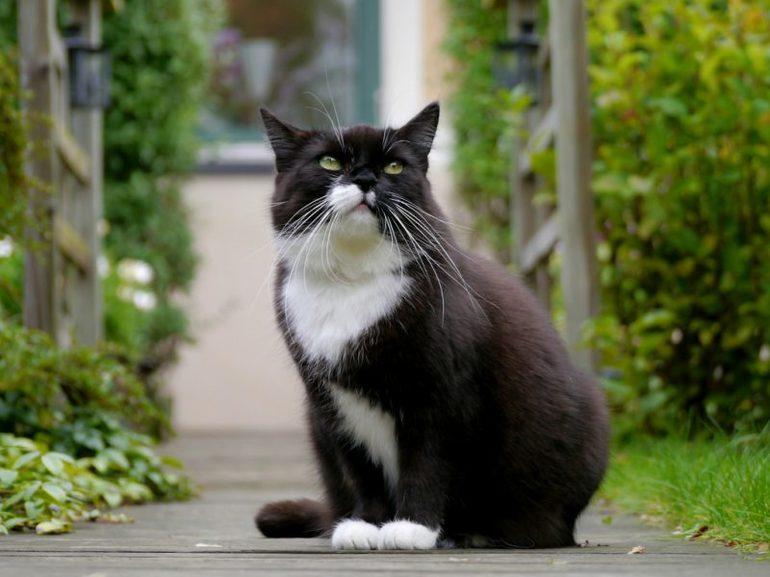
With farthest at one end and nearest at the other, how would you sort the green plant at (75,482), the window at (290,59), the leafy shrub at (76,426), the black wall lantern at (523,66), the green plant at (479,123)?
the window at (290,59) → the green plant at (479,123) → the black wall lantern at (523,66) → the leafy shrub at (76,426) → the green plant at (75,482)

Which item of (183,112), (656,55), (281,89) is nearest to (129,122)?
(183,112)

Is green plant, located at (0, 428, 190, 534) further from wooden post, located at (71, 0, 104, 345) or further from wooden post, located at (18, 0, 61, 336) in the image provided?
wooden post, located at (71, 0, 104, 345)

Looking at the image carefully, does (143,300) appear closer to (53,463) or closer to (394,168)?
(53,463)

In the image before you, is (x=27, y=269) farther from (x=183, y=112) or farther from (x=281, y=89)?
(x=281, y=89)

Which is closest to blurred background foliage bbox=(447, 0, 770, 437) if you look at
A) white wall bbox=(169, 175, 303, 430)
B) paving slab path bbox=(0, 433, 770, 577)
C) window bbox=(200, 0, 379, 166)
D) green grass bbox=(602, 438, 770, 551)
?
green grass bbox=(602, 438, 770, 551)

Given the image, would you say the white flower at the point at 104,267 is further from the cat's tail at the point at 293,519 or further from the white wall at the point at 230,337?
the cat's tail at the point at 293,519

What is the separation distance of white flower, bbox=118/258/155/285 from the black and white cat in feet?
13.2

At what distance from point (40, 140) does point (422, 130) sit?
5.71 feet

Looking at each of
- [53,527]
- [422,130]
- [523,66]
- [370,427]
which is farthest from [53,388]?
[523,66]

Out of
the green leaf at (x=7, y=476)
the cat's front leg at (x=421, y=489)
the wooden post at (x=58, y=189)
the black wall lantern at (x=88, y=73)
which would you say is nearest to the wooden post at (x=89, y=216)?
the wooden post at (x=58, y=189)

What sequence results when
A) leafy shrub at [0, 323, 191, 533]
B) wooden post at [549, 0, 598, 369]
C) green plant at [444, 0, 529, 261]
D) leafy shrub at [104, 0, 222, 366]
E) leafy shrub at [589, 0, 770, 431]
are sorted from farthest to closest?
green plant at [444, 0, 529, 261] → leafy shrub at [104, 0, 222, 366] → wooden post at [549, 0, 598, 369] → leafy shrub at [589, 0, 770, 431] → leafy shrub at [0, 323, 191, 533]

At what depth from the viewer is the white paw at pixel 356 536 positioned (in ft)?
7.21

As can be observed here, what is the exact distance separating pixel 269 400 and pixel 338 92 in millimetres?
2285

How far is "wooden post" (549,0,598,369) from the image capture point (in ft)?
13.2
